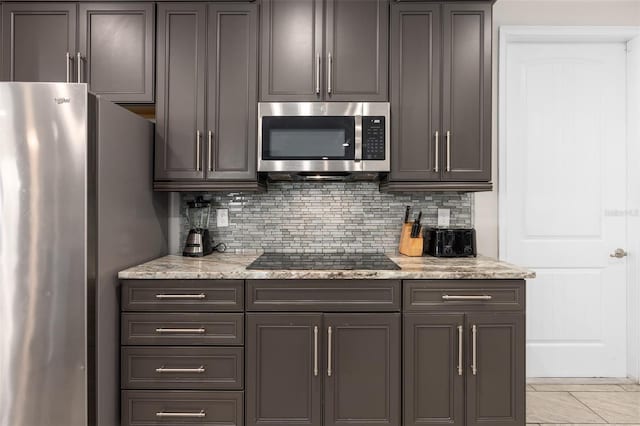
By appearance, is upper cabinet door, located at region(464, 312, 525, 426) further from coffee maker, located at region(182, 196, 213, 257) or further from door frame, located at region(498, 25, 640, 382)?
coffee maker, located at region(182, 196, 213, 257)

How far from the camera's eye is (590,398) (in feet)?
8.29

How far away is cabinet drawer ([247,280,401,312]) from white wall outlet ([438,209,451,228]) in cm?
87

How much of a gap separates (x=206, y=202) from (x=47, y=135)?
1.01 metres

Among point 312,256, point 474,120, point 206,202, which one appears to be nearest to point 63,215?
point 206,202

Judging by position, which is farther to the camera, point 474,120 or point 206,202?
point 206,202

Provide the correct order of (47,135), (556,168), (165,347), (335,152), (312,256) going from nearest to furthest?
1. (47,135)
2. (165,347)
3. (335,152)
4. (312,256)
5. (556,168)

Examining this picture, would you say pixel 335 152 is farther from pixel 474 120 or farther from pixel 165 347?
pixel 165 347

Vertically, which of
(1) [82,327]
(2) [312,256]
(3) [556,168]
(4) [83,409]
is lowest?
(4) [83,409]

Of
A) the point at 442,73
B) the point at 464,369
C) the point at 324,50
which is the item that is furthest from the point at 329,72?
the point at 464,369

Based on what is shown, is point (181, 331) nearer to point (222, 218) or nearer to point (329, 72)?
point (222, 218)

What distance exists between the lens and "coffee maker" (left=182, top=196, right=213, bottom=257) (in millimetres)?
2426

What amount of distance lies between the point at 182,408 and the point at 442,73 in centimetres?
223

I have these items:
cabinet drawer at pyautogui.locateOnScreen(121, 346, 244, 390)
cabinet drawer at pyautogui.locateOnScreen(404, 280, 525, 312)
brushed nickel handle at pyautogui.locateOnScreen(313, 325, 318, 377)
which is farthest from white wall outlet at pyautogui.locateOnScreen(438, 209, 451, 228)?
cabinet drawer at pyautogui.locateOnScreen(121, 346, 244, 390)

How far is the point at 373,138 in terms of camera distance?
7.25 feet
